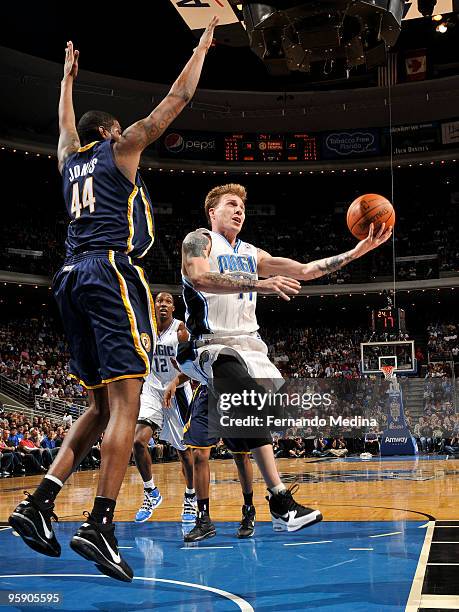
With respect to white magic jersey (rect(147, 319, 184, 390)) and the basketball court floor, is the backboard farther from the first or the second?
white magic jersey (rect(147, 319, 184, 390))

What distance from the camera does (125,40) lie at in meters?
23.5

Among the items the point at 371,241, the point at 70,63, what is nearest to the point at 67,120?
the point at 70,63

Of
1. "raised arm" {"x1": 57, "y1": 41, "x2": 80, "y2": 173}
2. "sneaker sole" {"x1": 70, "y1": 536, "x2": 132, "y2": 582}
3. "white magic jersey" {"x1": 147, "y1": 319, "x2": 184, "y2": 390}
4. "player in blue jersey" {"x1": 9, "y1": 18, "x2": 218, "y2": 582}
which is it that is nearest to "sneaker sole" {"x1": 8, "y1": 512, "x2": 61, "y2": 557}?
"player in blue jersey" {"x1": 9, "y1": 18, "x2": 218, "y2": 582}

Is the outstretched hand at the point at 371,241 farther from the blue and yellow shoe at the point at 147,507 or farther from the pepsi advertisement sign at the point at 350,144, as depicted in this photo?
the pepsi advertisement sign at the point at 350,144

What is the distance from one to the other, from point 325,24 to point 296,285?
20.4ft

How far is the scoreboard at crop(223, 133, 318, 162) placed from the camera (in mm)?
28578

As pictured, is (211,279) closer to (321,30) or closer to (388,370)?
(321,30)

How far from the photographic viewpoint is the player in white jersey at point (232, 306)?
13.5 feet

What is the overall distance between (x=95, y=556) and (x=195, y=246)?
2081 mm

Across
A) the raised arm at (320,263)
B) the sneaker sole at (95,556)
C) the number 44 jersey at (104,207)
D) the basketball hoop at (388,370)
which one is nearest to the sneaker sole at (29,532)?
→ the sneaker sole at (95,556)

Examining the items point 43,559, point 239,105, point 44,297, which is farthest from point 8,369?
→ point 43,559

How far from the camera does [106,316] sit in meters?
3.29

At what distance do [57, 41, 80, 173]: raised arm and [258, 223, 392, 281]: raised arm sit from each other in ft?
4.99

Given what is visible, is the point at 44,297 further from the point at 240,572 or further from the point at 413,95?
the point at 240,572
